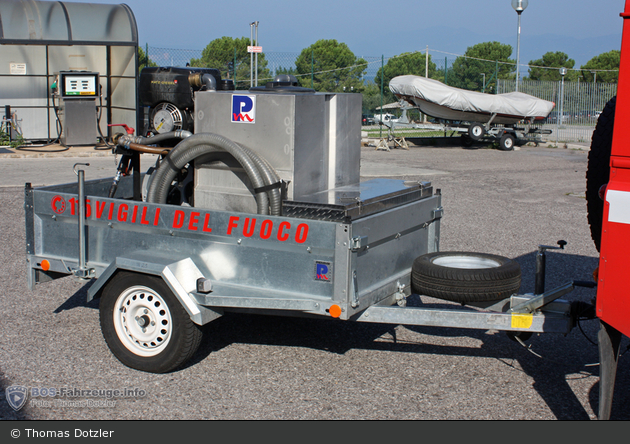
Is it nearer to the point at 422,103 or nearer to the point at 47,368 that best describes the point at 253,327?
the point at 47,368

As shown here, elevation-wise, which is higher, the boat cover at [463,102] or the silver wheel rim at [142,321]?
the boat cover at [463,102]

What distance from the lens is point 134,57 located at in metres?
19.2

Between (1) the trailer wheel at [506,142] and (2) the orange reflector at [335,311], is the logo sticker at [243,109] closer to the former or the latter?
(2) the orange reflector at [335,311]

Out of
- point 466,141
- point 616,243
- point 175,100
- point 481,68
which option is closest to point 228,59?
point 481,68

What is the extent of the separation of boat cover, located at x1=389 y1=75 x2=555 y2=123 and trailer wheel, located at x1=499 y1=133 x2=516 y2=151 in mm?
1101

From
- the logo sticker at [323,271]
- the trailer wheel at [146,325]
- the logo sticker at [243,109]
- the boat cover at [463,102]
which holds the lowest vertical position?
the trailer wheel at [146,325]

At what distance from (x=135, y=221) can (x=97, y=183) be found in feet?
5.28

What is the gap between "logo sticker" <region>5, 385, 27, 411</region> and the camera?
3.88m

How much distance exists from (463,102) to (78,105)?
43.0 feet

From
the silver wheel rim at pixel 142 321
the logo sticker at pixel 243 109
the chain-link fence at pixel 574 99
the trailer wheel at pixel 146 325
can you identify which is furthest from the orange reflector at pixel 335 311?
the chain-link fence at pixel 574 99

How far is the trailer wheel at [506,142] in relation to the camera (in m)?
22.6

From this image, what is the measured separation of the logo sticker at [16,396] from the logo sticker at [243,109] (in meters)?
2.19

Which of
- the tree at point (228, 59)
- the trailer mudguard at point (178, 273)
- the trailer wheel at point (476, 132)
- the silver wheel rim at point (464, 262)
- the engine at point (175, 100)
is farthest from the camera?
the tree at point (228, 59)
